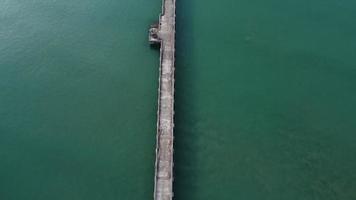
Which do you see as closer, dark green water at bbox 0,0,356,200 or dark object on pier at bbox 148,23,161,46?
dark green water at bbox 0,0,356,200

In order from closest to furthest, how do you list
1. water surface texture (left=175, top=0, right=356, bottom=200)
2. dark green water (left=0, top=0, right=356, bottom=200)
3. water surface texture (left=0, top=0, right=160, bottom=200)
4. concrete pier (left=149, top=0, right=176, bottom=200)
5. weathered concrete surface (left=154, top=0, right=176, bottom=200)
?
weathered concrete surface (left=154, top=0, right=176, bottom=200), concrete pier (left=149, top=0, right=176, bottom=200), water surface texture (left=0, top=0, right=160, bottom=200), dark green water (left=0, top=0, right=356, bottom=200), water surface texture (left=175, top=0, right=356, bottom=200)

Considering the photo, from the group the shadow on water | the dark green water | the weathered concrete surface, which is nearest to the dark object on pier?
the weathered concrete surface

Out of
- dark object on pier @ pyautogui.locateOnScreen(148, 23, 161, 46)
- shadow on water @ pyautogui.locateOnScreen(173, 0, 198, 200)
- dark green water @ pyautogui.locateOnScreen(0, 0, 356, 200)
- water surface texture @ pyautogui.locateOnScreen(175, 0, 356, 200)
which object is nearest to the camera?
shadow on water @ pyautogui.locateOnScreen(173, 0, 198, 200)

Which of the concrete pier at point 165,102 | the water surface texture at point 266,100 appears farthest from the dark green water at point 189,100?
the concrete pier at point 165,102

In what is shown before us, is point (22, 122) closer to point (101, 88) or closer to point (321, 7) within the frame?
point (101, 88)

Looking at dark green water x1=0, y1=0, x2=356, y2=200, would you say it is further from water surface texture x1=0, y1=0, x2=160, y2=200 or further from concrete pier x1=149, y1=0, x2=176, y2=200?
concrete pier x1=149, y1=0, x2=176, y2=200

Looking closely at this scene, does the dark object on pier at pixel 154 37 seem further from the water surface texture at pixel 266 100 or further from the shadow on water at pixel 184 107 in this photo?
the water surface texture at pixel 266 100

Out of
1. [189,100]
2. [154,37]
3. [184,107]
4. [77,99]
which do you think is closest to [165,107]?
[184,107]
